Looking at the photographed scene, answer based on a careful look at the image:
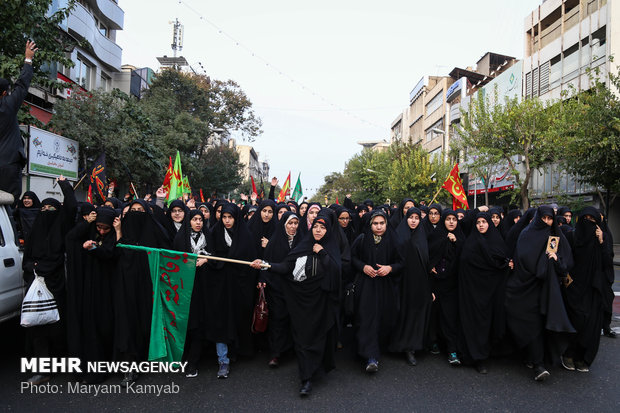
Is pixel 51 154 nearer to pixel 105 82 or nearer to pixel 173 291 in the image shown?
pixel 173 291

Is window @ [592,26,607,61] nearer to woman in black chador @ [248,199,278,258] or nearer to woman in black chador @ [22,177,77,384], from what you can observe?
woman in black chador @ [248,199,278,258]

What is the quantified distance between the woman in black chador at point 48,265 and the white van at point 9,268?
0.18m

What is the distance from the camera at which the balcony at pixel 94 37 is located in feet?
55.8

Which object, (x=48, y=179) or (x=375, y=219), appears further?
(x=48, y=179)

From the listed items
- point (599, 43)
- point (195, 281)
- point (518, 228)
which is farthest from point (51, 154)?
point (599, 43)

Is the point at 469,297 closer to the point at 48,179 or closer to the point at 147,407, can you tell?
the point at 147,407

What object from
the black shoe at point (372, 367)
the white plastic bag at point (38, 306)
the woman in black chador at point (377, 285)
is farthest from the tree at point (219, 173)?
the black shoe at point (372, 367)

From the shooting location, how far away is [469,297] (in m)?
4.54

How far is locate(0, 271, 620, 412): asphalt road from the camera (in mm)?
3461

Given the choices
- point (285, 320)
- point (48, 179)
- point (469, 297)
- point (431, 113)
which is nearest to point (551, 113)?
point (469, 297)

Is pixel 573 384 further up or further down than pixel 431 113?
further down

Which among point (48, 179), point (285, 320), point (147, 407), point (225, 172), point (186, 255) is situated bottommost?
point (147, 407)

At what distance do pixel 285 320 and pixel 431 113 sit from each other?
3744 centimetres

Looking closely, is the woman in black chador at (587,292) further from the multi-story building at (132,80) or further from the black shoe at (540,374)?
the multi-story building at (132,80)
